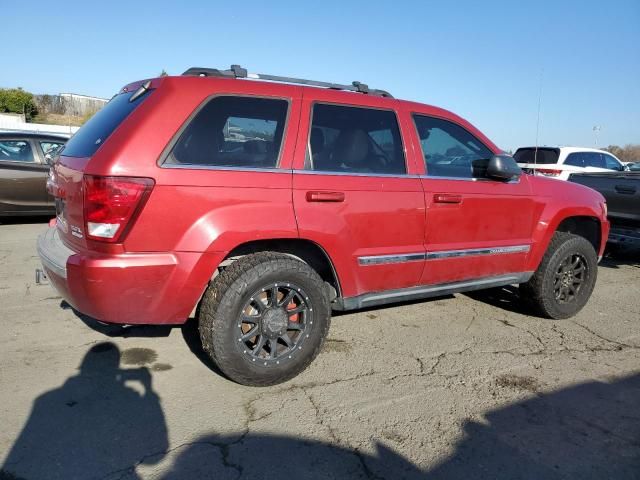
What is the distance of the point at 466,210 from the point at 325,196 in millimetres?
1330

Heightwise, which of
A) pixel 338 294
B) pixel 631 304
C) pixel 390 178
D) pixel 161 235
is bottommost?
pixel 631 304

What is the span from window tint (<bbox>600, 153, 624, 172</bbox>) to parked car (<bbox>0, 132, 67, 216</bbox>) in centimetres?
1293

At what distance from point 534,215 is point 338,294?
6.71ft

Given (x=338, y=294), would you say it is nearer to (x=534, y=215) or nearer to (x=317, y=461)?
(x=317, y=461)

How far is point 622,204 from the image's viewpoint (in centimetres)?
657

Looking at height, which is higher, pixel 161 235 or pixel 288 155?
pixel 288 155

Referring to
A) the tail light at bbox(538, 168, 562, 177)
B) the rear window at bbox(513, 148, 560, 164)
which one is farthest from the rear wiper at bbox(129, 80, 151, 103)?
the tail light at bbox(538, 168, 562, 177)

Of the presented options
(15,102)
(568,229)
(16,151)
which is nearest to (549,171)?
(568,229)

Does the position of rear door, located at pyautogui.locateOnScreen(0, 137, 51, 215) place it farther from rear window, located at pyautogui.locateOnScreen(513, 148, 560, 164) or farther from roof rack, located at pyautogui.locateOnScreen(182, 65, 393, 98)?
rear window, located at pyautogui.locateOnScreen(513, 148, 560, 164)

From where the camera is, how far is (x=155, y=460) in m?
2.37

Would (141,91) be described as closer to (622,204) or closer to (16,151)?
(622,204)

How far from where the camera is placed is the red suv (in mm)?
2672

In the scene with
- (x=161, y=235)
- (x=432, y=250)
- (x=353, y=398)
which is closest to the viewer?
(x=161, y=235)

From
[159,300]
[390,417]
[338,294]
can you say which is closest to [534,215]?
[338,294]
